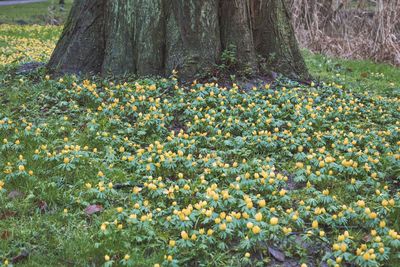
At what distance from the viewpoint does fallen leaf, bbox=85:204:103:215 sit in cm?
384

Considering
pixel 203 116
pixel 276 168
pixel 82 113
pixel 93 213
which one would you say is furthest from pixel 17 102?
pixel 276 168

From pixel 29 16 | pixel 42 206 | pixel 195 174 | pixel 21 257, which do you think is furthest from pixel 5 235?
pixel 29 16

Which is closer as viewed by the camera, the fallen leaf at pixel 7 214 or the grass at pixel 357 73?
the fallen leaf at pixel 7 214

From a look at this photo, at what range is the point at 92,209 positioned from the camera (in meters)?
3.87

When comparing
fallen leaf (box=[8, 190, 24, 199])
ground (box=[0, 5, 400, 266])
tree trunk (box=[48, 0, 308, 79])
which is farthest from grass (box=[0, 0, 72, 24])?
fallen leaf (box=[8, 190, 24, 199])

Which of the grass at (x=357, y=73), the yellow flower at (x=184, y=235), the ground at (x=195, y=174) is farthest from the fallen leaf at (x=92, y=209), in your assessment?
the grass at (x=357, y=73)

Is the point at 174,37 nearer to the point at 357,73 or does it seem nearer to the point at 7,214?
the point at 7,214

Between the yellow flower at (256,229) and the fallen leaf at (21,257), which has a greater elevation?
the yellow flower at (256,229)

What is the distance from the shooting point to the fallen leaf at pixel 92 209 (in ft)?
12.6

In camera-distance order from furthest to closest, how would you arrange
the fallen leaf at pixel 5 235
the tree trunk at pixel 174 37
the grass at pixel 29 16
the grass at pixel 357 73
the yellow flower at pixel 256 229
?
the grass at pixel 29 16 < the grass at pixel 357 73 < the tree trunk at pixel 174 37 < the fallen leaf at pixel 5 235 < the yellow flower at pixel 256 229

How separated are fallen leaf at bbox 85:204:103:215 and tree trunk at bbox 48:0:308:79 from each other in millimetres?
2868

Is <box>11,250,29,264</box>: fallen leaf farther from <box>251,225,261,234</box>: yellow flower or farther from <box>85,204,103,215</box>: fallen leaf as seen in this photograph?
<box>251,225,261,234</box>: yellow flower

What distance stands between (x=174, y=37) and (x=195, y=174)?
2.54 m

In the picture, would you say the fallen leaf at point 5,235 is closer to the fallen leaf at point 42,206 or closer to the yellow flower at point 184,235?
the fallen leaf at point 42,206
